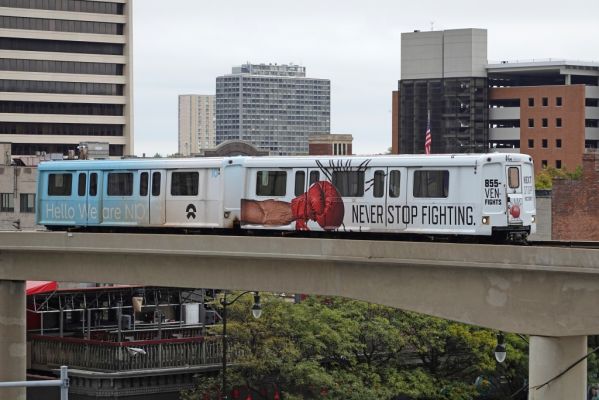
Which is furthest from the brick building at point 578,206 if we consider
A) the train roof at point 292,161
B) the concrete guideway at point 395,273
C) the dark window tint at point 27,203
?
the dark window tint at point 27,203

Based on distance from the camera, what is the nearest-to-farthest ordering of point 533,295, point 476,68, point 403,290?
point 533,295
point 403,290
point 476,68

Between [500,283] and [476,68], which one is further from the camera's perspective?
[476,68]

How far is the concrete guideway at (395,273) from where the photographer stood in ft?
86.9

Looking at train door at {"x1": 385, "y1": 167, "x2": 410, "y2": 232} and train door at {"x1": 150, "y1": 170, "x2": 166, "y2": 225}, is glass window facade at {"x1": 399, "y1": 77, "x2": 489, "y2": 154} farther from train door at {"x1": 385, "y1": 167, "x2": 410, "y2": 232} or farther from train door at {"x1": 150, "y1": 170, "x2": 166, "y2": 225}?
train door at {"x1": 385, "y1": 167, "x2": 410, "y2": 232}

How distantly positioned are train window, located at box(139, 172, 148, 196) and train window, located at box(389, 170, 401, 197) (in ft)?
25.4

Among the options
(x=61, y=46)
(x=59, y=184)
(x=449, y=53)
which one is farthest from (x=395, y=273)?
(x=449, y=53)

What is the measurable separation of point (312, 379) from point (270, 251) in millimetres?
13308

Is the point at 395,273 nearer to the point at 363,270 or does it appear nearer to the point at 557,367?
the point at 363,270

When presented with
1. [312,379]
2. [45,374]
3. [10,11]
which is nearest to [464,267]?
[312,379]

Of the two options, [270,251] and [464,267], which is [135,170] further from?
[464,267]

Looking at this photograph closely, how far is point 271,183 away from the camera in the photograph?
34.3m

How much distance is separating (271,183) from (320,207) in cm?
174

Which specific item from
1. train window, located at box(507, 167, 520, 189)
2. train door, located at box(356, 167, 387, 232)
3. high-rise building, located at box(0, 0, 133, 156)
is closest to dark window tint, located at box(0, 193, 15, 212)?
train door, located at box(356, 167, 387, 232)

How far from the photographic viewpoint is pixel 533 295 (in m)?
26.8
